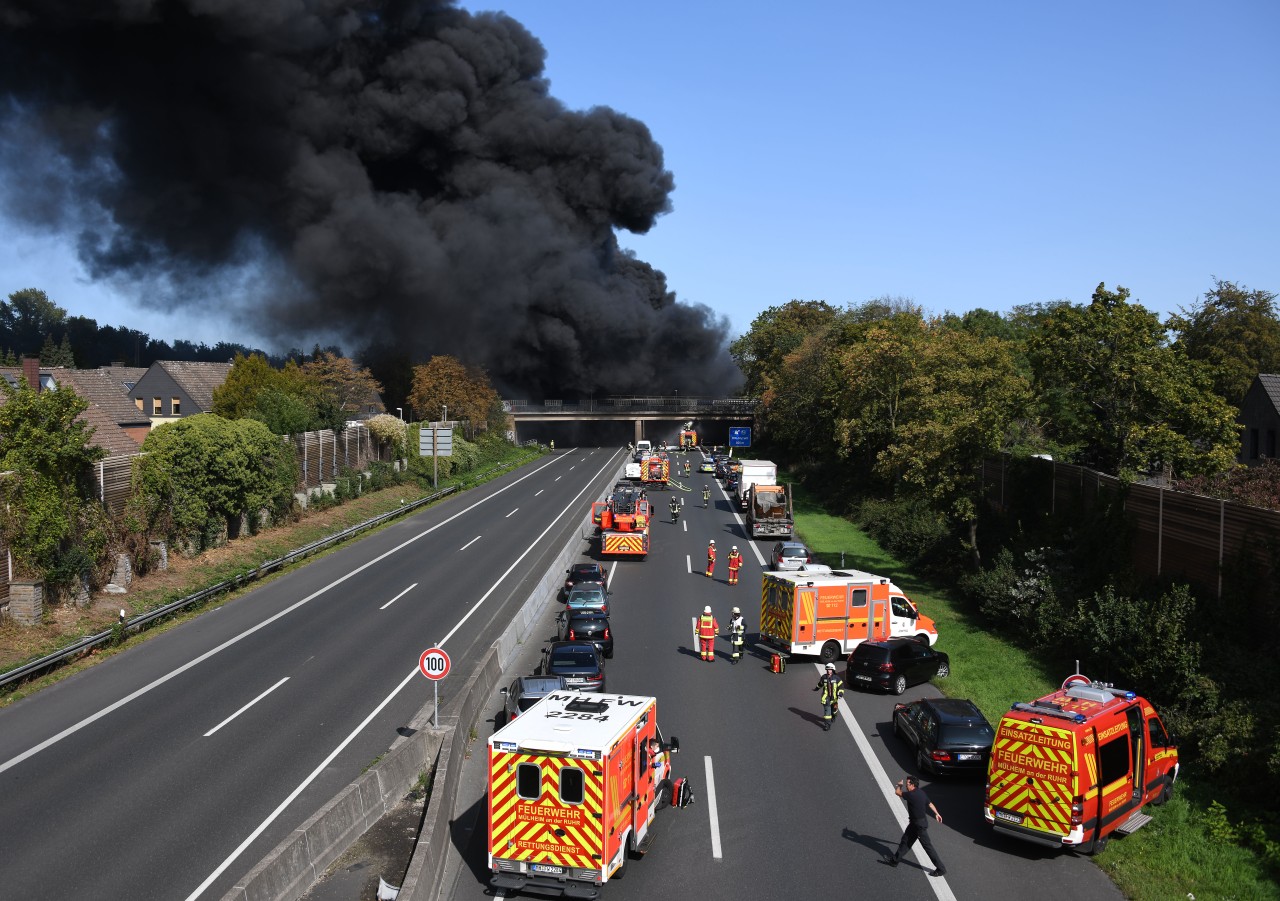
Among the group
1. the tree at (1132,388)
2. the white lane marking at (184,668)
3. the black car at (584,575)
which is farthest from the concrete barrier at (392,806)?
the tree at (1132,388)

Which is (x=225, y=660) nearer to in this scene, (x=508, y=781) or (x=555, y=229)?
(x=508, y=781)

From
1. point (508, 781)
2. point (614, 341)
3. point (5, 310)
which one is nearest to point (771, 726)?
point (508, 781)

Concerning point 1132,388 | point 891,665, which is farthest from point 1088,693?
point 1132,388

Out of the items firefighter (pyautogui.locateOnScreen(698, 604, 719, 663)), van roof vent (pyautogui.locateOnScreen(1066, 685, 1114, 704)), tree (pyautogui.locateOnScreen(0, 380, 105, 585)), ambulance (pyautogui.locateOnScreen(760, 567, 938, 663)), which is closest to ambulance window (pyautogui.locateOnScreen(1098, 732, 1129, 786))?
van roof vent (pyautogui.locateOnScreen(1066, 685, 1114, 704))

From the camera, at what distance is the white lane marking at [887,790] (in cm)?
1339

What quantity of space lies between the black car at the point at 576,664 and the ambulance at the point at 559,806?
7.27m

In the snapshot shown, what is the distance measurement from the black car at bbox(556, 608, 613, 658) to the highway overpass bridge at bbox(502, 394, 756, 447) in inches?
2779

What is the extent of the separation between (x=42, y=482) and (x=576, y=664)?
1591 centimetres

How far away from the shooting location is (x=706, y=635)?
24953 mm

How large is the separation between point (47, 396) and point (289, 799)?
56.7ft

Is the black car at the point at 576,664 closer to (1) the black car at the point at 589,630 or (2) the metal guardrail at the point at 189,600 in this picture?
(1) the black car at the point at 589,630

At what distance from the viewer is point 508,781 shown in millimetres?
12617

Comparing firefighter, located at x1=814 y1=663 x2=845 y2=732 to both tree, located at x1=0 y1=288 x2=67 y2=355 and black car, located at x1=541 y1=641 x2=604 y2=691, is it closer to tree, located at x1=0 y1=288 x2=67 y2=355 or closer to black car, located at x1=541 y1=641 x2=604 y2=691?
black car, located at x1=541 y1=641 x2=604 y2=691

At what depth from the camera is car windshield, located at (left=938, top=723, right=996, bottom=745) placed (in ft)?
56.9
